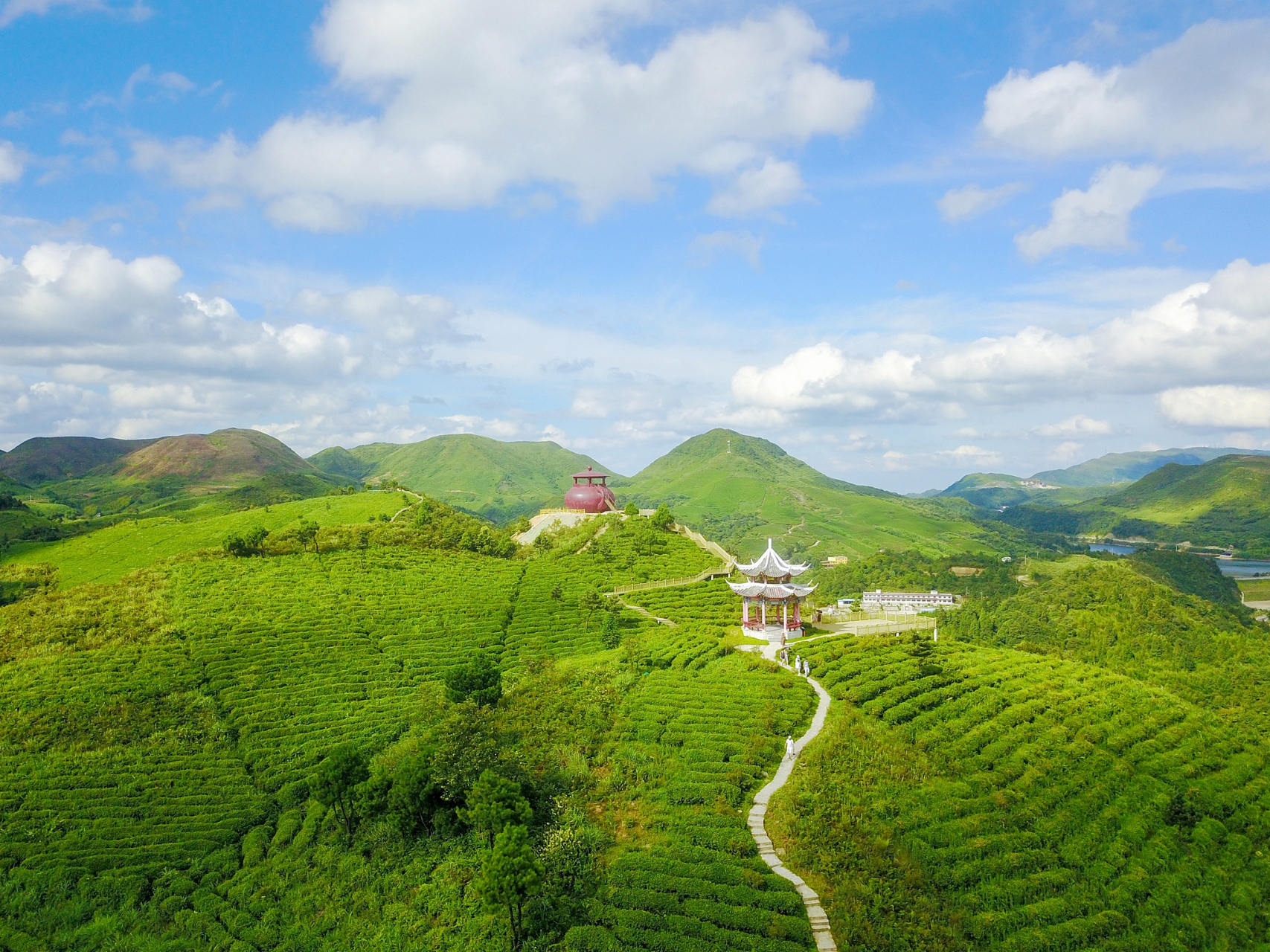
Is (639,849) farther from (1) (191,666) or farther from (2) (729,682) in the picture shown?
(1) (191,666)

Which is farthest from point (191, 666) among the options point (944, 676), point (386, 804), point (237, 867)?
point (944, 676)

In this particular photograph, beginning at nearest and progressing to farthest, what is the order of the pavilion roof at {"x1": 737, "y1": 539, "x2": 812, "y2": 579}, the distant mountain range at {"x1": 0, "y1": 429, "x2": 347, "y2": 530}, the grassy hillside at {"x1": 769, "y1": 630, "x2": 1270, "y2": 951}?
the grassy hillside at {"x1": 769, "y1": 630, "x2": 1270, "y2": 951} → the pavilion roof at {"x1": 737, "y1": 539, "x2": 812, "y2": 579} → the distant mountain range at {"x1": 0, "y1": 429, "x2": 347, "y2": 530}

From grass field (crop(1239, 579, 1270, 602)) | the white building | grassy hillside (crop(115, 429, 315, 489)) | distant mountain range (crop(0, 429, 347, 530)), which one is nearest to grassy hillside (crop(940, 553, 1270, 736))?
the white building

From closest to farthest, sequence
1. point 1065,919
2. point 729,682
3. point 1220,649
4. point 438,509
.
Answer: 1. point 1065,919
2. point 729,682
3. point 1220,649
4. point 438,509

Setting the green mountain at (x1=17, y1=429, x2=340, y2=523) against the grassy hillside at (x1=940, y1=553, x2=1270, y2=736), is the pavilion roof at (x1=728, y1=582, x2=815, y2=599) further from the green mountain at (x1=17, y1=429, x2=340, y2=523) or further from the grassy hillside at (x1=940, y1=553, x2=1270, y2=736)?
the green mountain at (x1=17, y1=429, x2=340, y2=523)

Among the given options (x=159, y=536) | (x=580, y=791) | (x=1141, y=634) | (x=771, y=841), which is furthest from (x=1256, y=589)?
(x=159, y=536)
